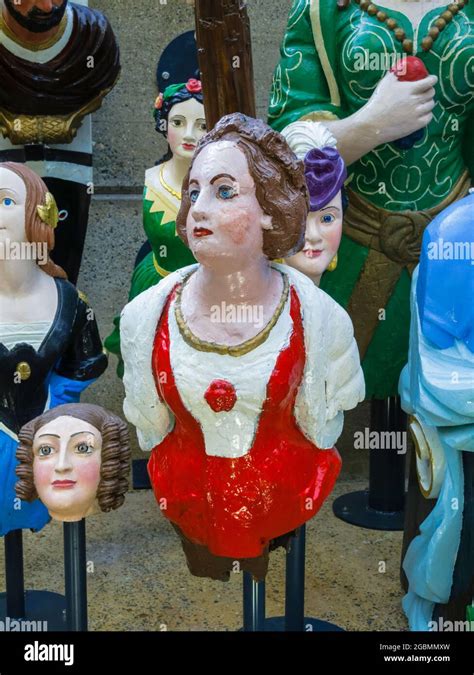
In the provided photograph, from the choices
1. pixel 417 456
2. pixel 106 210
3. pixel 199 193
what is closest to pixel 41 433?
pixel 199 193

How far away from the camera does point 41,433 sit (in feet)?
5.97

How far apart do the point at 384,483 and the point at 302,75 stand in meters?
1.34

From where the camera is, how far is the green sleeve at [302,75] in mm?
2484

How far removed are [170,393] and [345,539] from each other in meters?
1.45

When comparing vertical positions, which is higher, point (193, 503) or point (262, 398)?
point (262, 398)

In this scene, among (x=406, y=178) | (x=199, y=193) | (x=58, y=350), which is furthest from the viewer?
(x=406, y=178)

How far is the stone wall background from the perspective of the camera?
3369 millimetres

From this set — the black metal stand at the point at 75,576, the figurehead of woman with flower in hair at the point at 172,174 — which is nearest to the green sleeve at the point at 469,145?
the figurehead of woman with flower in hair at the point at 172,174

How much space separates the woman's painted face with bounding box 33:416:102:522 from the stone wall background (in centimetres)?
166

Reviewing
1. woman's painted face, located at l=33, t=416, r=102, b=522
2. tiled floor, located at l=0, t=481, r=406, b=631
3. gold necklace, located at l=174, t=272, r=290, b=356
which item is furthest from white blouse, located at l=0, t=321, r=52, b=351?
tiled floor, located at l=0, t=481, r=406, b=631

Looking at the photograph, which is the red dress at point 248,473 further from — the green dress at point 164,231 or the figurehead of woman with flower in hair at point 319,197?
the green dress at point 164,231

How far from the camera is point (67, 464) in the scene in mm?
1791

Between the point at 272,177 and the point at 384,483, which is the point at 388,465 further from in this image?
the point at 272,177
